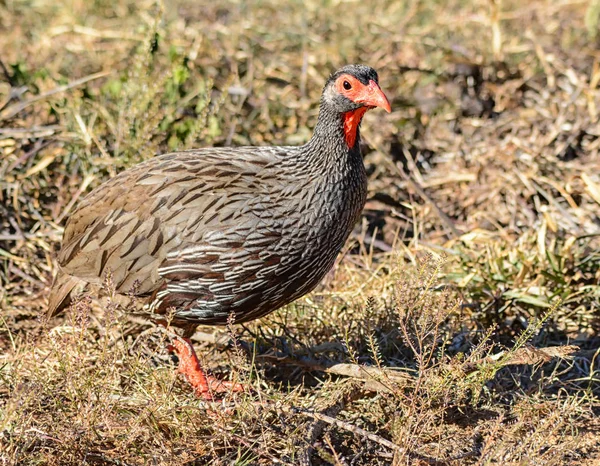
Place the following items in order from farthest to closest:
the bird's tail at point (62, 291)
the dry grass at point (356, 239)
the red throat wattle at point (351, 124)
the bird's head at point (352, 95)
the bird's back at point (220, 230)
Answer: the bird's tail at point (62, 291) < the red throat wattle at point (351, 124) < the bird's head at point (352, 95) < the bird's back at point (220, 230) < the dry grass at point (356, 239)

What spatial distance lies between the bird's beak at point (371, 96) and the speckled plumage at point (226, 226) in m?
0.05

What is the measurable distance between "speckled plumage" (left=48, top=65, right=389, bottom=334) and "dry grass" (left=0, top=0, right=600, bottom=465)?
0.79 ft

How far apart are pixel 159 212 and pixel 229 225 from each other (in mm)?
389

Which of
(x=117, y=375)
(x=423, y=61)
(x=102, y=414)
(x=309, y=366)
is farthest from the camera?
(x=423, y=61)

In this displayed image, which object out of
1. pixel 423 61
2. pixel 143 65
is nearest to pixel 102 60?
pixel 143 65

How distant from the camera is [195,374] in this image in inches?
160

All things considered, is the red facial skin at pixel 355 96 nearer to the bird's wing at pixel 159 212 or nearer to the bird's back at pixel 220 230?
the bird's back at pixel 220 230

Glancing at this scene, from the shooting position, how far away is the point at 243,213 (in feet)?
12.4

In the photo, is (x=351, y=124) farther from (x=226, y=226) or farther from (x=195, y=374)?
(x=195, y=374)

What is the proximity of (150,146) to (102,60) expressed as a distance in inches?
98.3

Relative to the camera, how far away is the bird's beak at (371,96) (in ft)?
12.5

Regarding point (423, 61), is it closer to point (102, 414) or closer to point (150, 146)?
point (150, 146)

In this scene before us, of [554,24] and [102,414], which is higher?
[554,24]

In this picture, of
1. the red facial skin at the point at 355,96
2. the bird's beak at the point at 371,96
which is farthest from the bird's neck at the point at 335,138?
the bird's beak at the point at 371,96
